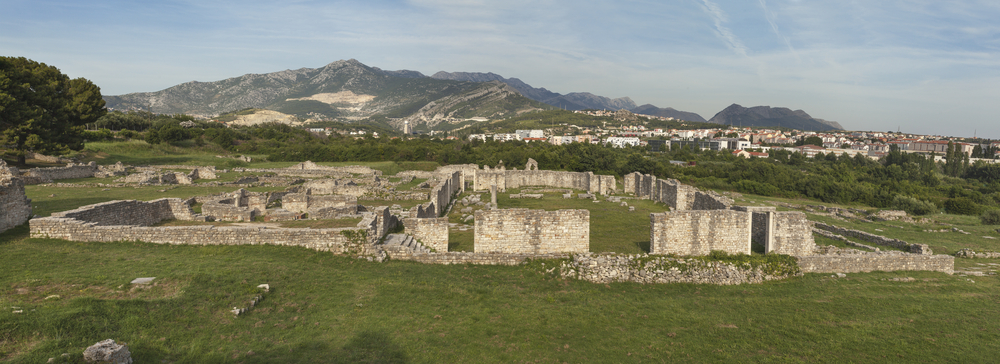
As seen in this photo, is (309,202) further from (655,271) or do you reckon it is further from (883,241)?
(883,241)

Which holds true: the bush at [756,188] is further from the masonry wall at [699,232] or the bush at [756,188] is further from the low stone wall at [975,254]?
the masonry wall at [699,232]

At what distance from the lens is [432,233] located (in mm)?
16016

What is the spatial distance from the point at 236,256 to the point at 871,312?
699 inches

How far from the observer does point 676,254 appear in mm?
14938

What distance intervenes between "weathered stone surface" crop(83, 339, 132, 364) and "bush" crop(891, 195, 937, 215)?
56516mm

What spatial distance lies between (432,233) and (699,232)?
964 cm

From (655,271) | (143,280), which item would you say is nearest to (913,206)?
(655,271)

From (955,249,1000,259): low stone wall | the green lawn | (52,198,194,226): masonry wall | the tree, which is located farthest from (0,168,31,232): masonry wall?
(955,249,1000,259): low stone wall

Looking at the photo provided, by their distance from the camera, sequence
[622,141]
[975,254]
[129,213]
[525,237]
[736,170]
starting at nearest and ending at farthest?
[525,237] < [129,213] < [975,254] < [736,170] < [622,141]

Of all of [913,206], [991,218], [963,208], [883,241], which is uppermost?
[883,241]

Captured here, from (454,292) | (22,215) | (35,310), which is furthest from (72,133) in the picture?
(454,292)

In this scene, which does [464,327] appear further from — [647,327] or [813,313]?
[813,313]

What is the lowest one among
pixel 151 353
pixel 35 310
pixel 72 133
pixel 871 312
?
pixel 871 312

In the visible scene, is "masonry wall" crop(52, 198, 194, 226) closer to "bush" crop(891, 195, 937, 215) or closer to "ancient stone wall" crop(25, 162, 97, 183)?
"ancient stone wall" crop(25, 162, 97, 183)
